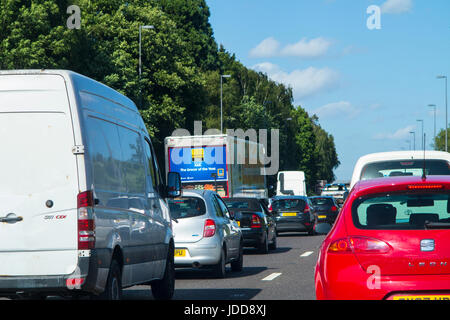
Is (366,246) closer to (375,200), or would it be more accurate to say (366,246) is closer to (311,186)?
(375,200)

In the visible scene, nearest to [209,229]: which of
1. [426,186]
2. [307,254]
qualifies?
[307,254]

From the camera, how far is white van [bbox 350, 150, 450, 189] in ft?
43.7

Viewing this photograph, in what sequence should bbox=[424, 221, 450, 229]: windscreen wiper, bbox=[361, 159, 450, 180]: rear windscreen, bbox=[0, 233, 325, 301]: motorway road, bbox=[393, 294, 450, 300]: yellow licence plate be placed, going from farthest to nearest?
1. bbox=[361, 159, 450, 180]: rear windscreen
2. bbox=[0, 233, 325, 301]: motorway road
3. bbox=[424, 221, 450, 229]: windscreen wiper
4. bbox=[393, 294, 450, 300]: yellow licence plate

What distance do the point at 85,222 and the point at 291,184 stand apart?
190 ft

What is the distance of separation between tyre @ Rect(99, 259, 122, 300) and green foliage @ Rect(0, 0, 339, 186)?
3630 cm

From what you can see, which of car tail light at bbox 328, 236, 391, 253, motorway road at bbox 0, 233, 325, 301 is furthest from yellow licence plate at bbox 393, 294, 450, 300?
motorway road at bbox 0, 233, 325, 301

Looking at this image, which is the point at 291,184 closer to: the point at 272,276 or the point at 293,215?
the point at 293,215

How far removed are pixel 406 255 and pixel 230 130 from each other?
72981mm

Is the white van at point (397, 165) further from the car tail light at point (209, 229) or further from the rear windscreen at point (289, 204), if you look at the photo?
the rear windscreen at point (289, 204)

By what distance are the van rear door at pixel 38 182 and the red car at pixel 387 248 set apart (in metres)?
2.29

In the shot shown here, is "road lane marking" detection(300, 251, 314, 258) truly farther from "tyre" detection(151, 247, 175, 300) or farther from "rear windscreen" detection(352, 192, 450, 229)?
"rear windscreen" detection(352, 192, 450, 229)

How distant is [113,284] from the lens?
29.6 feet

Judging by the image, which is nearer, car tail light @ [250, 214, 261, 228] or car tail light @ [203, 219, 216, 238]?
car tail light @ [203, 219, 216, 238]

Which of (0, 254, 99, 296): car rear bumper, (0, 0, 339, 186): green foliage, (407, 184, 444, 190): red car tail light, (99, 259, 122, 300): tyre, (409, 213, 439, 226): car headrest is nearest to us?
(409, 213, 439, 226): car headrest
